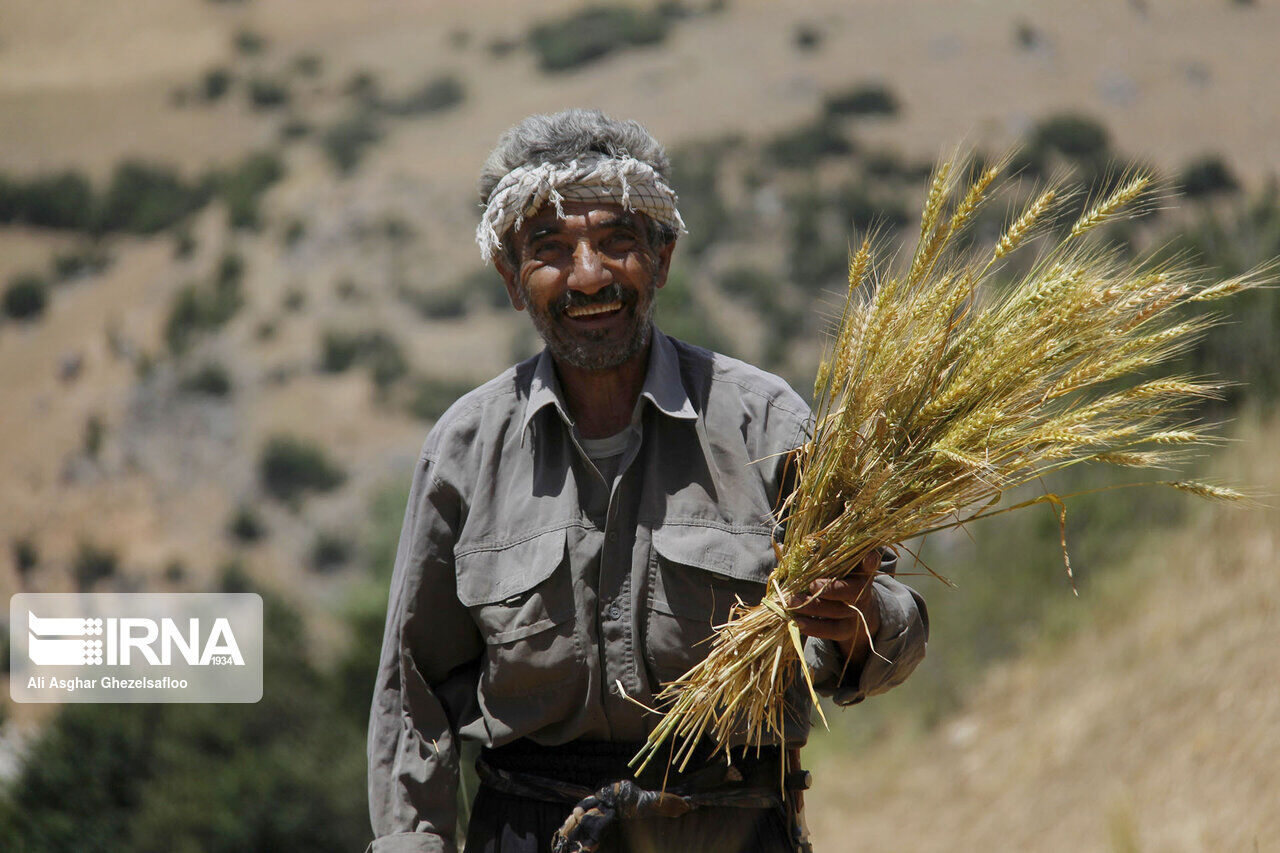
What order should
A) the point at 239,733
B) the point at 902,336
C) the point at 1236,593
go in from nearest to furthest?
the point at 902,336, the point at 1236,593, the point at 239,733

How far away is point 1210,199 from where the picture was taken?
94.9 feet

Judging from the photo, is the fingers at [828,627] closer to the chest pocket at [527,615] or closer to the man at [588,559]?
the man at [588,559]

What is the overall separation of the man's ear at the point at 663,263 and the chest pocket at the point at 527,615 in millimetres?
505

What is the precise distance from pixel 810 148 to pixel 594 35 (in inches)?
482

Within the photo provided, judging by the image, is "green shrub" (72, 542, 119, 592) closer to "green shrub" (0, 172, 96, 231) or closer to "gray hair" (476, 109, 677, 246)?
"green shrub" (0, 172, 96, 231)

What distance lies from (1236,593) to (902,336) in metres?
5.73

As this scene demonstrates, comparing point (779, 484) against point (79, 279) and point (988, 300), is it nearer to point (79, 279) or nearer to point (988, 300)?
point (988, 300)

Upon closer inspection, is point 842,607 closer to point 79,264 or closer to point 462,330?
point 462,330

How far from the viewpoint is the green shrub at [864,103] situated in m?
38.0

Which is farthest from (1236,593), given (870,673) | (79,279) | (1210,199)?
(79,279)

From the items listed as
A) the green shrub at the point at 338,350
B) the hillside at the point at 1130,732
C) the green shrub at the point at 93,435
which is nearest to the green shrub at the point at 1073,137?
the green shrub at the point at 338,350

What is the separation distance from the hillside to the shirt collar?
12.6 ft

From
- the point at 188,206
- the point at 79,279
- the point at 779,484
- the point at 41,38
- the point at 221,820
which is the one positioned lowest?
the point at 221,820

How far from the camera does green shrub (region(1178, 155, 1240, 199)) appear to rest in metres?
29.4
